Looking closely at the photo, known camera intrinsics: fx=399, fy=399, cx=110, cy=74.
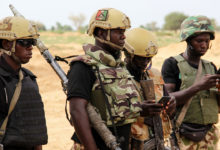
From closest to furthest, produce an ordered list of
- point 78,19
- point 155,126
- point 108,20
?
point 108,20
point 155,126
point 78,19

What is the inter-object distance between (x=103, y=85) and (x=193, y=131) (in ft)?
5.54

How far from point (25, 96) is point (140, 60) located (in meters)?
1.21

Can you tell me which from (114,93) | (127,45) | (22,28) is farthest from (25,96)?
(127,45)

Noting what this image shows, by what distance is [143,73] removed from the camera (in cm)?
409

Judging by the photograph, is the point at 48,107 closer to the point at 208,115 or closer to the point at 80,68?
the point at 208,115

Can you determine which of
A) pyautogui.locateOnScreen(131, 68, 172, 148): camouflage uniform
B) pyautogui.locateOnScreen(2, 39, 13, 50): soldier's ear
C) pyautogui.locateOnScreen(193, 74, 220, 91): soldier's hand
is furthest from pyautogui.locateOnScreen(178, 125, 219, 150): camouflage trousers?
pyautogui.locateOnScreen(2, 39, 13, 50): soldier's ear

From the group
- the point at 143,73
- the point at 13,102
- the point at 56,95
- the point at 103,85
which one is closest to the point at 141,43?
the point at 143,73

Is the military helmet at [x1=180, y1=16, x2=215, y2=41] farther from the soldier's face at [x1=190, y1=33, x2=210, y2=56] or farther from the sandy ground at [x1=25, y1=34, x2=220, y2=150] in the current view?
the sandy ground at [x1=25, y1=34, x2=220, y2=150]

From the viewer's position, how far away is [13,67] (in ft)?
11.5

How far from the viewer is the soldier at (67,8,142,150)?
3027 mm

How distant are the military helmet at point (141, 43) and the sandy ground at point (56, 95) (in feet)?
18.4

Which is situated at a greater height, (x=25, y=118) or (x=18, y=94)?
(x=18, y=94)

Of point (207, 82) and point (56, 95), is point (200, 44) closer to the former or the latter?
point (207, 82)

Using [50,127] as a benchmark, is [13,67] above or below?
above
